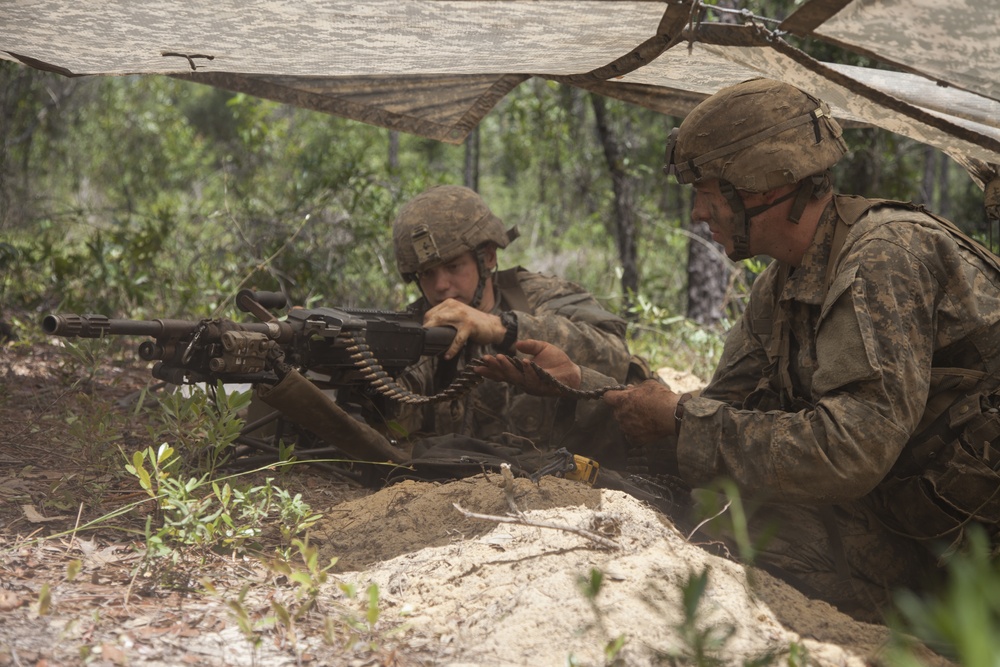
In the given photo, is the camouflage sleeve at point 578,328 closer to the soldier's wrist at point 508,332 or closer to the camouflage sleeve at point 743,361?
the soldier's wrist at point 508,332

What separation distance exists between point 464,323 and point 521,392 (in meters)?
0.56

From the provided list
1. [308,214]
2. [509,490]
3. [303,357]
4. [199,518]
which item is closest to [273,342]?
[303,357]

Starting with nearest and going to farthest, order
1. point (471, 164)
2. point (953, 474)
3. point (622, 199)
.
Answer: point (953, 474), point (622, 199), point (471, 164)

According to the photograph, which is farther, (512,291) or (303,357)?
(512,291)

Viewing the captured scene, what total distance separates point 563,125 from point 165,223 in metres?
5.34

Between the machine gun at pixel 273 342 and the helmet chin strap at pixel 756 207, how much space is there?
1611 mm

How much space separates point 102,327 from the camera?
340 centimetres

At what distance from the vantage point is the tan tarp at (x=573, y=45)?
283 cm

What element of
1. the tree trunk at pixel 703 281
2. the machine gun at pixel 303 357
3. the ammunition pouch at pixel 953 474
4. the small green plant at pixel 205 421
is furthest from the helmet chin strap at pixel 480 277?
the tree trunk at pixel 703 281

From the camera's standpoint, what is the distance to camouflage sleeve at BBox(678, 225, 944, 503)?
9.96 ft

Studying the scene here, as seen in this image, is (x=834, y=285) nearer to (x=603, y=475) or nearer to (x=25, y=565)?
(x=603, y=475)

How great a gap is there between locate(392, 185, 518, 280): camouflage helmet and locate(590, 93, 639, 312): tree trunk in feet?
13.5

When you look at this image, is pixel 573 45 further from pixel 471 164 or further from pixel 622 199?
pixel 471 164

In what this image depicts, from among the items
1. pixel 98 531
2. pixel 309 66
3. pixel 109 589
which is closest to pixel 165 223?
pixel 309 66
